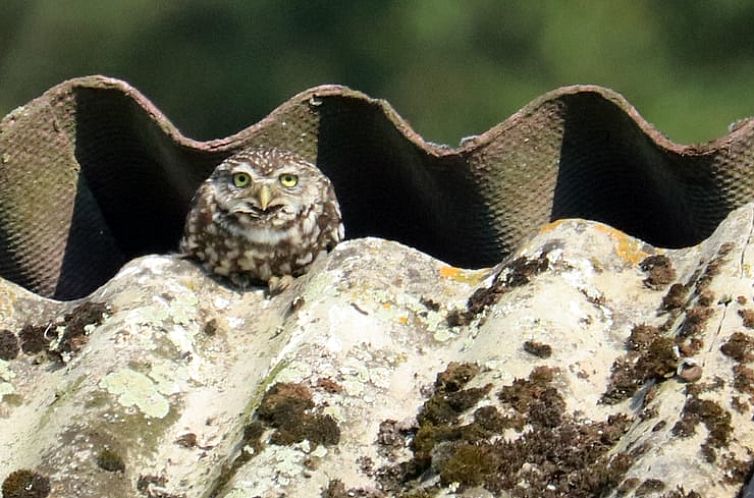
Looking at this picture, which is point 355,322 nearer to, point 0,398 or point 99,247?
point 0,398

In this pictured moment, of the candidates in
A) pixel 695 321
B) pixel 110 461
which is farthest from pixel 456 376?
pixel 110 461

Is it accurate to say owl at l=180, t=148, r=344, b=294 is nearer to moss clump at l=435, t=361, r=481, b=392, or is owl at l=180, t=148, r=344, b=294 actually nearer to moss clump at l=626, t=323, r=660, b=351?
moss clump at l=435, t=361, r=481, b=392

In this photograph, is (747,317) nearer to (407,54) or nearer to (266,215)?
(266,215)

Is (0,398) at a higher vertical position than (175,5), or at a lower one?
lower

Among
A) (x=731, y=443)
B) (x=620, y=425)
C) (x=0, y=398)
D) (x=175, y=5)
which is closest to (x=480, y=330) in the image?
(x=620, y=425)

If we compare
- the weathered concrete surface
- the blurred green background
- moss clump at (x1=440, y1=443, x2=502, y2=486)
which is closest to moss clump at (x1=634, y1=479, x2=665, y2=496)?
the weathered concrete surface
